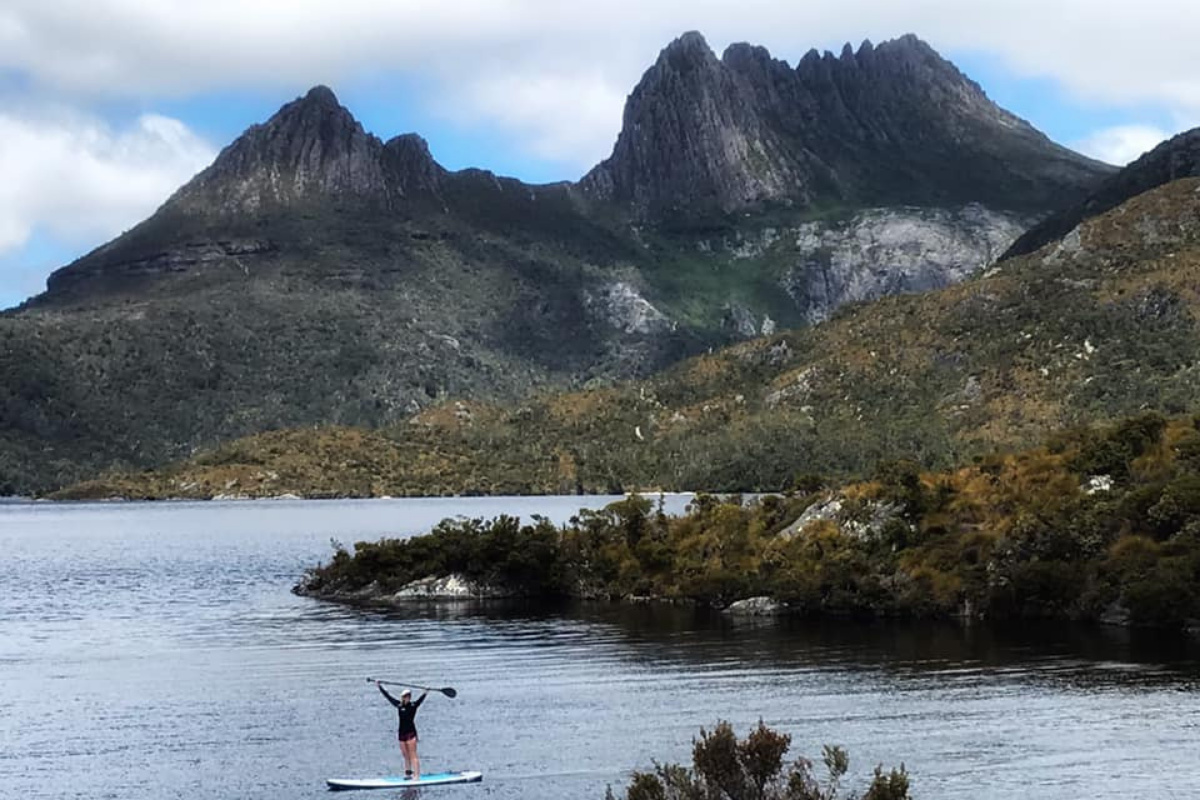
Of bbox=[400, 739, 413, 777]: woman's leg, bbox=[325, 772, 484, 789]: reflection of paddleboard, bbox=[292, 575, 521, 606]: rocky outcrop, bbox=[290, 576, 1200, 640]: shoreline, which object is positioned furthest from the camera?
bbox=[292, 575, 521, 606]: rocky outcrop

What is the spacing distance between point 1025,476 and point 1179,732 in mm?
52928

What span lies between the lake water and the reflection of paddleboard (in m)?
0.78

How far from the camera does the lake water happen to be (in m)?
52.1

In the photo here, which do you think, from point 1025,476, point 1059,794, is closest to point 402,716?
point 1059,794

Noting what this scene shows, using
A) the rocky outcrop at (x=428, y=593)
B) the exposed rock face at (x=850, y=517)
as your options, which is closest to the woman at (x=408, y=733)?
the exposed rock face at (x=850, y=517)

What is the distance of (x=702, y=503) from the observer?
124250mm

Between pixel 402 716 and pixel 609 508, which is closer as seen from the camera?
pixel 402 716

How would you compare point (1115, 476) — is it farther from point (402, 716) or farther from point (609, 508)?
point (402, 716)

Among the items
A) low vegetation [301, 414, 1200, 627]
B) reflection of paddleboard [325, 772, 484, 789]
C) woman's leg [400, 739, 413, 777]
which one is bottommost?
reflection of paddleboard [325, 772, 484, 789]

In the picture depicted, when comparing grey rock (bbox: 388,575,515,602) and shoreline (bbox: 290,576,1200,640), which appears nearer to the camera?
shoreline (bbox: 290,576,1200,640)

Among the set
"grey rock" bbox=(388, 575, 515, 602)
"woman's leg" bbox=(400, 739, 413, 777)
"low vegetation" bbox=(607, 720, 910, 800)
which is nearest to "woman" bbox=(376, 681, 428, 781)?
"woman's leg" bbox=(400, 739, 413, 777)

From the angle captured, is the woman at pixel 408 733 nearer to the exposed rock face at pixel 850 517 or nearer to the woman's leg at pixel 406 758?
the woman's leg at pixel 406 758

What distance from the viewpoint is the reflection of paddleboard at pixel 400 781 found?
50.5 metres

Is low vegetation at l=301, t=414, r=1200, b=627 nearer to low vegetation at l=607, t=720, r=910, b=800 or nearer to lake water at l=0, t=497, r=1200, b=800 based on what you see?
lake water at l=0, t=497, r=1200, b=800
